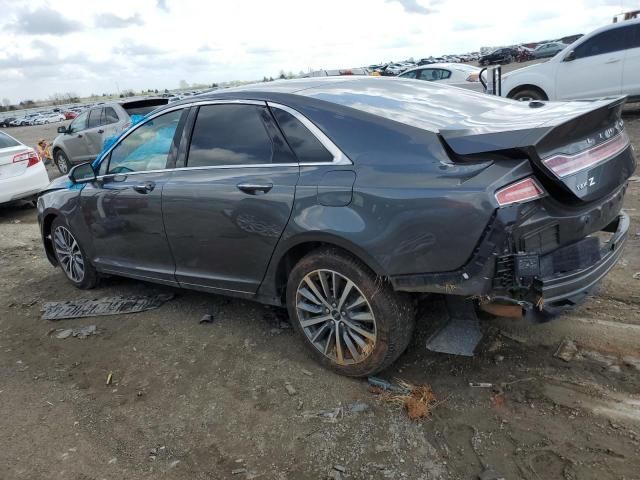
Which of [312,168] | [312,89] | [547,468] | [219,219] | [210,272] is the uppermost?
[312,89]

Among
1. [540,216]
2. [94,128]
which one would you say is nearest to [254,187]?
[540,216]

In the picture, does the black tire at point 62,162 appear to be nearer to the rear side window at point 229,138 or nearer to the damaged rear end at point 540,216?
the rear side window at point 229,138

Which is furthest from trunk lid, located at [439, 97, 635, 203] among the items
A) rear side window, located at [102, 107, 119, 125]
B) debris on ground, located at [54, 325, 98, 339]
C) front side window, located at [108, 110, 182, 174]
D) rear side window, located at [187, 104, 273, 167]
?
rear side window, located at [102, 107, 119, 125]

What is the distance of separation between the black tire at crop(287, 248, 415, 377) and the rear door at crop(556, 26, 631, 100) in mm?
9064

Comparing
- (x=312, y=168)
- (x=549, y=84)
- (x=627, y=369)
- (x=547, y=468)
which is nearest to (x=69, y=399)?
(x=312, y=168)

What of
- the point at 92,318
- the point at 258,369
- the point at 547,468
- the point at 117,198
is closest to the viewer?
the point at 547,468

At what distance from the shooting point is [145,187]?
13.3 feet

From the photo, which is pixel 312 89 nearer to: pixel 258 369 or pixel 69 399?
pixel 258 369

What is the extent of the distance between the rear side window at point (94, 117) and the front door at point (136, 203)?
336 inches

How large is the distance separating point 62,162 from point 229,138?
38.9ft

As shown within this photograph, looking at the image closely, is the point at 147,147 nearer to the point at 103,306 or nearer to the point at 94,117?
the point at 103,306

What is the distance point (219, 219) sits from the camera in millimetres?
3551

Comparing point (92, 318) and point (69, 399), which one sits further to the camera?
point (92, 318)

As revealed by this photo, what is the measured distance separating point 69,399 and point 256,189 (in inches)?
73.5
